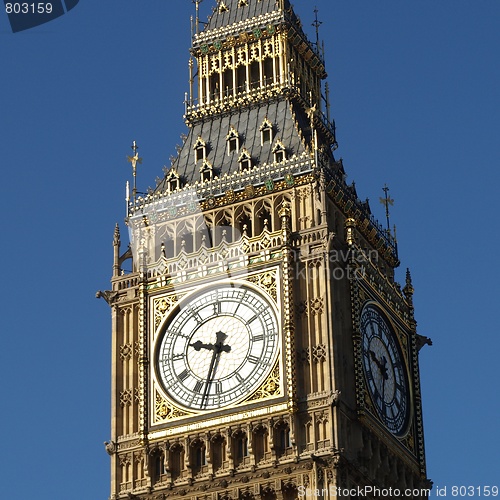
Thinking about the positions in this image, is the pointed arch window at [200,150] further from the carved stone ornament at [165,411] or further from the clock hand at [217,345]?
the carved stone ornament at [165,411]

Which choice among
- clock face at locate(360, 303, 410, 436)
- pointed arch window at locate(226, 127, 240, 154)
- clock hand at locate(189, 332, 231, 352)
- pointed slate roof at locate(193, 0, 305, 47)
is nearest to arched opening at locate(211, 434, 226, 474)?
clock hand at locate(189, 332, 231, 352)

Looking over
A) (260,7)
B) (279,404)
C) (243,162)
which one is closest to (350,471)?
(279,404)

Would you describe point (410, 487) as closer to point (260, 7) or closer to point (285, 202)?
point (285, 202)

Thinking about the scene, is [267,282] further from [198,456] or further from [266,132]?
[266,132]

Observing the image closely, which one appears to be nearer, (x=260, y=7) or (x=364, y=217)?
(x=364, y=217)

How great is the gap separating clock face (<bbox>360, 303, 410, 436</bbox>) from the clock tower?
7 centimetres

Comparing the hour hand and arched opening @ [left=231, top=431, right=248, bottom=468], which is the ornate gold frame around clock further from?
the hour hand

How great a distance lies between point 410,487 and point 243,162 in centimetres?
1135

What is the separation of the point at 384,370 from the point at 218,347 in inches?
205

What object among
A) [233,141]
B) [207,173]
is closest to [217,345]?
[207,173]

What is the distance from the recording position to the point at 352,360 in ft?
198

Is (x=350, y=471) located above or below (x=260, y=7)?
below

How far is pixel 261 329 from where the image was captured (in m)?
60.4

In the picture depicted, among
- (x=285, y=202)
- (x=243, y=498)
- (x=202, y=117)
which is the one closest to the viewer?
(x=243, y=498)
